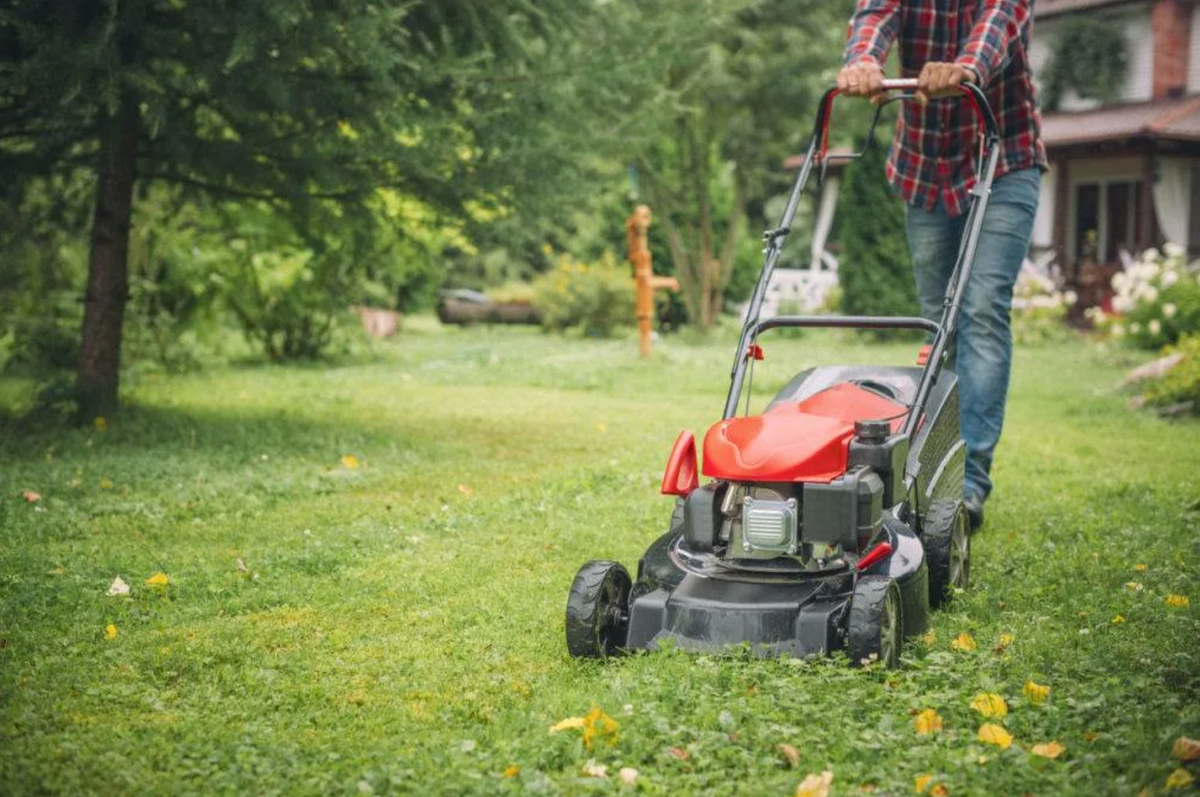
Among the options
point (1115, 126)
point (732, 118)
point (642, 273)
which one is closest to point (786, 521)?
point (642, 273)

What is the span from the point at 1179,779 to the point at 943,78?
2.33m

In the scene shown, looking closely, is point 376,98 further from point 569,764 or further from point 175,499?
point 569,764

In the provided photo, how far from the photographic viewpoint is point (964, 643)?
3.17 meters

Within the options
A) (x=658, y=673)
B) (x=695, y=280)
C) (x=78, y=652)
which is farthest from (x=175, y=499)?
(x=695, y=280)

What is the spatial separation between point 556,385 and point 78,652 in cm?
659

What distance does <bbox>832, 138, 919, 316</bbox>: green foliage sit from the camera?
15.3 meters

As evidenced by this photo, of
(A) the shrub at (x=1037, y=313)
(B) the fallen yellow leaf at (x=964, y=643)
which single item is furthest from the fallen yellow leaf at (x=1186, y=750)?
(A) the shrub at (x=1037, y=313)

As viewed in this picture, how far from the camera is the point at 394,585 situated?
3.96 metres

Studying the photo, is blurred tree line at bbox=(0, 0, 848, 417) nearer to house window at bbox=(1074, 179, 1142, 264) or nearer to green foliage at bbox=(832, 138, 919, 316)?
green foliage at bbox=(832, 138, 919, 316)

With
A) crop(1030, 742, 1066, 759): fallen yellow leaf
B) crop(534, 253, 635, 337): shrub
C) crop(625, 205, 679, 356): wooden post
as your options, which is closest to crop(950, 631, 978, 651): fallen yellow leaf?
crop(1030, 742, 1066, 759): fallen yellow leaf

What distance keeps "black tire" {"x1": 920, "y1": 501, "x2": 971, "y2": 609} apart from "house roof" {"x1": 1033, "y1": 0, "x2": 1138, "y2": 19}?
15.7 metres

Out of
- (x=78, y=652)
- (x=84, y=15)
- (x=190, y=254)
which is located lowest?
(x=78, y=652)

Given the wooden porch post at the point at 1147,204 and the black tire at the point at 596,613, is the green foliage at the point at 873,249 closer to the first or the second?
the wooden porch post at the point at 1147,204

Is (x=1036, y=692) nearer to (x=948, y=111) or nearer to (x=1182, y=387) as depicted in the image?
(x=948, y=111)
